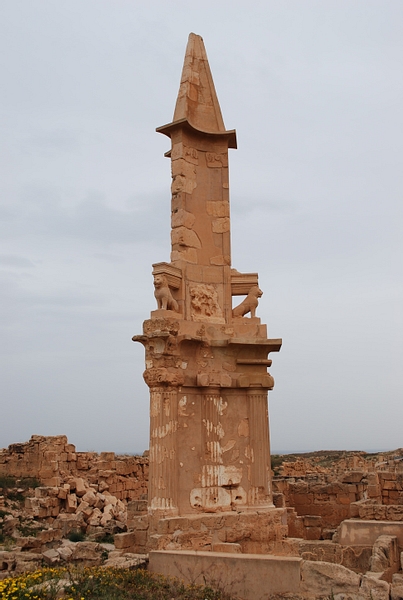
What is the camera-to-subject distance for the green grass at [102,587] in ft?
18.2

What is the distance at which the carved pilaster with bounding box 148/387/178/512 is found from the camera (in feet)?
25.1

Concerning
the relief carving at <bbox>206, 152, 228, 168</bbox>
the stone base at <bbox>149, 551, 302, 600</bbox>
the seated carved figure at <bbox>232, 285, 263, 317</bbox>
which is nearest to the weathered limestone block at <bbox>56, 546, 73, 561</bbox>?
the stone base at <bbox>149, 551, 302, 600</bbox>

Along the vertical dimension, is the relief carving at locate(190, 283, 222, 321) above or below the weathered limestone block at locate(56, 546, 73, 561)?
above

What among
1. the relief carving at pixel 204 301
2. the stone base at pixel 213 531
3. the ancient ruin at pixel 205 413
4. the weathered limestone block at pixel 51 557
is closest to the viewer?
the stone base at pixel 213 531

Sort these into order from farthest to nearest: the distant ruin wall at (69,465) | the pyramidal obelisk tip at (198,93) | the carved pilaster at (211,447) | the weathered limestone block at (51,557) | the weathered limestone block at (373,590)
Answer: the distant ruin wall at (69,465) < the pyramidal obelisk tip at (198,93) < the weathered limestone block at (51,557) < the carved pilaster at (211,447) < the weathered limestone block at (373,590)

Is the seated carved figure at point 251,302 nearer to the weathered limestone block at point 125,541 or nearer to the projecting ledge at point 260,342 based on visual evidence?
the projecting ledge at point 260,342

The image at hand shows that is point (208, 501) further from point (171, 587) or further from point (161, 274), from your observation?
point (161, 274)

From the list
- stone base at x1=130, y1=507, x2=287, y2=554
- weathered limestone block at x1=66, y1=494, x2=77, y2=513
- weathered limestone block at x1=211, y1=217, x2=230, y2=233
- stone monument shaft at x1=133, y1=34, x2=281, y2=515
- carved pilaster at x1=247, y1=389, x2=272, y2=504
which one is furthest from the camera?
weathered limestone block at x1=66, y1=494, x2=77, y2=513

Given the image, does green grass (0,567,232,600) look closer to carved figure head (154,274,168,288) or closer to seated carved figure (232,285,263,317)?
carved figure head (154,274,168,288)

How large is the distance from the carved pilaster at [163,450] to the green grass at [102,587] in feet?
4.38

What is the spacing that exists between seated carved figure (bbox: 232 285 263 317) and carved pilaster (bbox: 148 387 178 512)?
1755 millimetres

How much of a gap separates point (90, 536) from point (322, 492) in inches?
218

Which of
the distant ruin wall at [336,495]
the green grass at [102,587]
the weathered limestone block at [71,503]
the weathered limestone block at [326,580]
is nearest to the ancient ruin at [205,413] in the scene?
the green grass at [102,587]

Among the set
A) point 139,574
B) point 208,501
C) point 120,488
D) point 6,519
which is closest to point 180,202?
point 208,501
